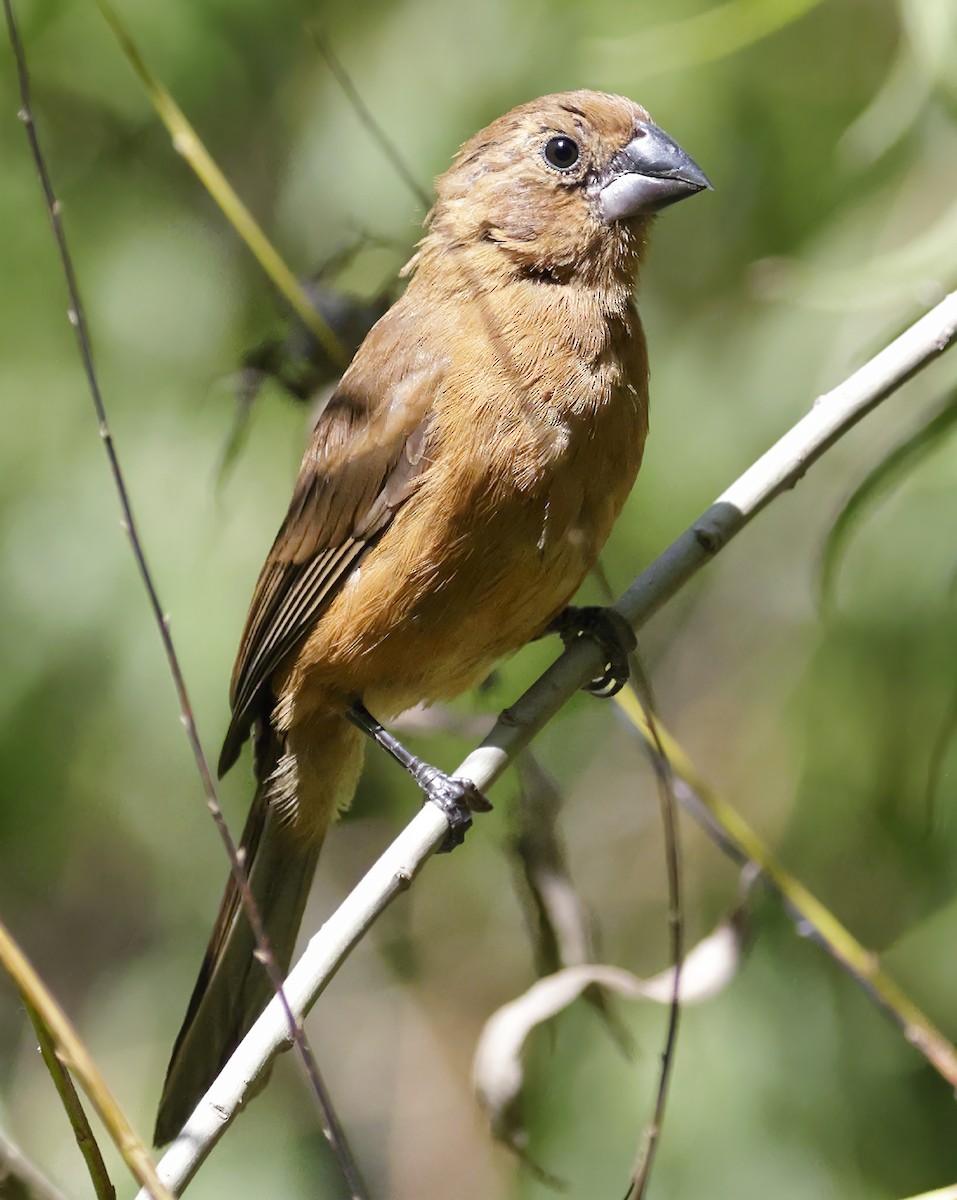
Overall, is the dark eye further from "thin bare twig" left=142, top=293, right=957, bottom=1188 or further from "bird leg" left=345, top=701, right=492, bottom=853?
"bird leg" left=345, top=701, right=492, bottom=853

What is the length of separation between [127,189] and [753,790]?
2.38 m

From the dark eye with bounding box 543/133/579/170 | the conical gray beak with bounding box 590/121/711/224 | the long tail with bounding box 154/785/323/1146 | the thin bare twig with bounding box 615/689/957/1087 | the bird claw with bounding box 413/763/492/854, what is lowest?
the thin bare twig with bounding box 615/689/957/1087

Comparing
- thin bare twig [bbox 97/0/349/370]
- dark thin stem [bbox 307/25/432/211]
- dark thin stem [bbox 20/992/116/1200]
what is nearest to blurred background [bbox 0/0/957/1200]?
dark thin stem [bbox 307/25/432/211]

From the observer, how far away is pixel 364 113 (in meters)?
3.62

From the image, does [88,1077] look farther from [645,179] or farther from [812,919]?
[645,179]

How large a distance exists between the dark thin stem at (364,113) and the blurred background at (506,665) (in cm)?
7

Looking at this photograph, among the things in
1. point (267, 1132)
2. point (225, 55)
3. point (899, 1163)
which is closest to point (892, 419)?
point (899, 1163)

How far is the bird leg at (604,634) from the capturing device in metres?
2.90

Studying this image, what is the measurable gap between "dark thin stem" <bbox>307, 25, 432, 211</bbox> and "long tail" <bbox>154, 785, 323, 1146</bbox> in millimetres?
1521

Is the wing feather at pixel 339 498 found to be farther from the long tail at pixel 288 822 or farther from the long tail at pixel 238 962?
the long tail at pixel 238 962

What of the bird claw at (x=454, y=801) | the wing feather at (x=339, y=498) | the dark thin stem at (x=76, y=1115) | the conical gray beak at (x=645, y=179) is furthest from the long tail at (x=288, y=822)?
the conical gray beak at (x=645, y=179)

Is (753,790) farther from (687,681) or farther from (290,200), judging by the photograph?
(290,200)

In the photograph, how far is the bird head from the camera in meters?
3.12

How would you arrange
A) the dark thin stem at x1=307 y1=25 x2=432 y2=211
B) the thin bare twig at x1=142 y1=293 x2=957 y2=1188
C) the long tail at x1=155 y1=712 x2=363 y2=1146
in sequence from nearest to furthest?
1. the thin bare twig at x1=142 y1=293 x2=957 y2=1188
2. the long tail at x1=155 y1=712 x2=363 y2=1146
3. the dark thin stem at x1=307 y1=25 x2=432 y2=211
